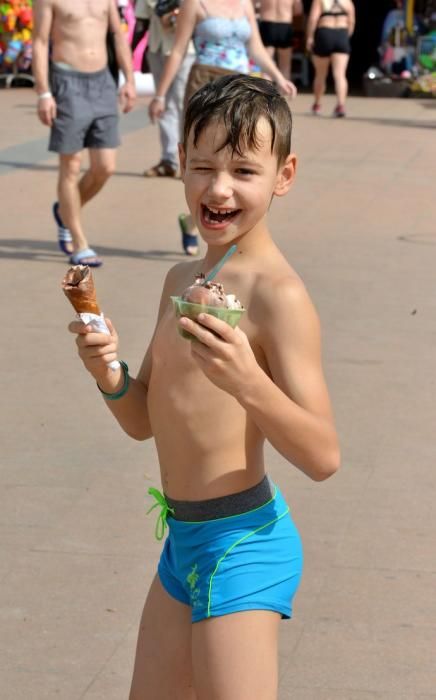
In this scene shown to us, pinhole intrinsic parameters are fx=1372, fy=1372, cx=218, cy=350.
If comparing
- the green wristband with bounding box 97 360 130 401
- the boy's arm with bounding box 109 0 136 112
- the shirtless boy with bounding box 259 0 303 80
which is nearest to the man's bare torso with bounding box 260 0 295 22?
the shirtless boy with bounding box 259 0 303 80

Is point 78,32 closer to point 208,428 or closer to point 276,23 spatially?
point 208,428

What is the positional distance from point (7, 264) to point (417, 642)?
18.1 feet

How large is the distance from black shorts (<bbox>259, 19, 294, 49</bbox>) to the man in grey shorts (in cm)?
1034

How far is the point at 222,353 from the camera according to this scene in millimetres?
2281

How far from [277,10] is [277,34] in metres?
0.34

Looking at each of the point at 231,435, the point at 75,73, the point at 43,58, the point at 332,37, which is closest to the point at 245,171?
the point at 231,435

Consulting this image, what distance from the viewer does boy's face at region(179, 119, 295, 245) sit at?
8.48 ft

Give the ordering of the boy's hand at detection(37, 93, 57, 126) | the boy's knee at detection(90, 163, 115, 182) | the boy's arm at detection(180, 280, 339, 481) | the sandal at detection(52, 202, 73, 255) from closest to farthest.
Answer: the boy's arm at detection(180, 280, 339, 481), the boy's hand at detection(37, 93, 57, 126), the boy's knee at detection(90, 163, 115, 182), the sandal at detection(52, 202, 73, 255)

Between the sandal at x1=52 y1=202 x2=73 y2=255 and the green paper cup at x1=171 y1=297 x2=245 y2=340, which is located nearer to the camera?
the green paper cup at x1=171 y1=297 x2=245 y2=340

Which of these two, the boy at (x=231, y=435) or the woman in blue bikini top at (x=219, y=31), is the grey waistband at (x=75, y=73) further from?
the boy at (x=231, y=435)

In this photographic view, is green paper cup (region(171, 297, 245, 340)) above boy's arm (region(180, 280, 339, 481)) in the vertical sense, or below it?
above

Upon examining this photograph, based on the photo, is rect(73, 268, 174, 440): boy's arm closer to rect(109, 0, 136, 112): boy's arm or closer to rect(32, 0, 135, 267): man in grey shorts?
rect(32, 0, 135, 267): man in grey shorts

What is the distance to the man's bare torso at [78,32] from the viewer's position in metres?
8.67

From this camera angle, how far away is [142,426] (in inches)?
114
